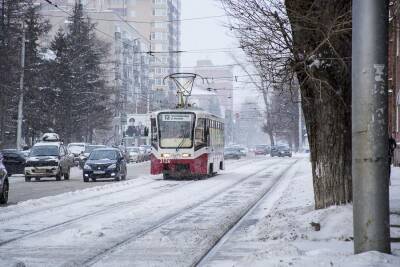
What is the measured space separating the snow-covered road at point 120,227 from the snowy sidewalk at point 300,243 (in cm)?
45

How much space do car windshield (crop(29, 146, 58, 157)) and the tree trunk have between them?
2299 cm

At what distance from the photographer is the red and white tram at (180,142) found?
103ft

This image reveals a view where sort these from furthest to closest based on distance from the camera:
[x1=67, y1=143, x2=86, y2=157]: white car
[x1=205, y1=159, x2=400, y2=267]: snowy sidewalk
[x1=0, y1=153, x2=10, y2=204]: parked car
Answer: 1. [x1=67, y1=143, x2=86, y2=157]: white car
2. [x1=0, y1=153, x2=10, y2=204]: parked car
3. [x1=205, y1=159, x2=400, y2=267]: snowy sidewalk

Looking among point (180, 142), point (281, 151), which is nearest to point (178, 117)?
point (180, 142)

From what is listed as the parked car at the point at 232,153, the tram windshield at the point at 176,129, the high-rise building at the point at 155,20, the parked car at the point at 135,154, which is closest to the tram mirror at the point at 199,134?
the tram windshield at the point at 176,129

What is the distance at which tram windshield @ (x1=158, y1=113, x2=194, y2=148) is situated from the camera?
31.6 meters

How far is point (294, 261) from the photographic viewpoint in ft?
27.0

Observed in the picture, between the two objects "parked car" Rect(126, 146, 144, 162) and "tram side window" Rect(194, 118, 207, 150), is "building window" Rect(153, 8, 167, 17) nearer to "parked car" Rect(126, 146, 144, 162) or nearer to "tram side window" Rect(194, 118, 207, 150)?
"parked car" Rect(126, 146, 144, 162)

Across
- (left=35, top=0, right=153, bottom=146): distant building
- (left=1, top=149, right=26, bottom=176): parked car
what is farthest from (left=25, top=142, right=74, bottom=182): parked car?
(left=35, top=0, right=153, bottom=146): distant building

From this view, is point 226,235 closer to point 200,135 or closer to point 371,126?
point 371,126

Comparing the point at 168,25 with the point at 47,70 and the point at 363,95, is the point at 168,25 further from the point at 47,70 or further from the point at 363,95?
the point at 363,95

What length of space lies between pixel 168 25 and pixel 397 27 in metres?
143

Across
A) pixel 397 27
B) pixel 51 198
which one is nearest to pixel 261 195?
pixel 51 198

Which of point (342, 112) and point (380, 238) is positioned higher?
point (342, 112)
